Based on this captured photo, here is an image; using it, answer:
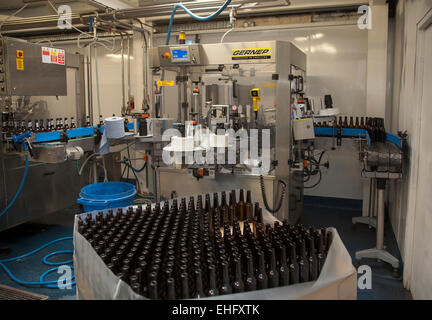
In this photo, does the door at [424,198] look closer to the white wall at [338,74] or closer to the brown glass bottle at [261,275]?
the brown glass bottle at [261,275]

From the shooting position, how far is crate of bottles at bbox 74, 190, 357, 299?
1247mm

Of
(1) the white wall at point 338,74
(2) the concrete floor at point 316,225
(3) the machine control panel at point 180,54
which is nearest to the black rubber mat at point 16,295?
(2) the concrete floor at point 316,225

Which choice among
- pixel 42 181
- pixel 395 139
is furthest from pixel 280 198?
pixel 42 181

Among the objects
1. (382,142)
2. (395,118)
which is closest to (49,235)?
(382,142)

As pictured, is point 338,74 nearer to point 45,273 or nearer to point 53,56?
point 53,56

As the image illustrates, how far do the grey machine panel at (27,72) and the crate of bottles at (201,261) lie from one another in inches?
94.4

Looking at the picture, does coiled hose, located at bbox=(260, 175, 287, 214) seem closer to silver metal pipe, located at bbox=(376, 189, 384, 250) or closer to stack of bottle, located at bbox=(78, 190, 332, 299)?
silver metal pipe, located at bbox=(376, 189, 384, 250)

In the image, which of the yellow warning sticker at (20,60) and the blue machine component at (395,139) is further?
the yellow warning sticker at (20,60)

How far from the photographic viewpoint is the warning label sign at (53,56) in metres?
3.95

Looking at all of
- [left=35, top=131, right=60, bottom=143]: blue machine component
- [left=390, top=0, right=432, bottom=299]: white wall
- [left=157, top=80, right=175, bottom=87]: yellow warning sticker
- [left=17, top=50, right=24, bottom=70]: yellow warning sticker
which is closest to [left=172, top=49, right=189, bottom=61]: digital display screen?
[left=157, top=80, right=175, bottom=87]: yellow warning sticker

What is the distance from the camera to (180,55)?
365cm

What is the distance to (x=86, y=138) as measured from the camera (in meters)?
3.74
